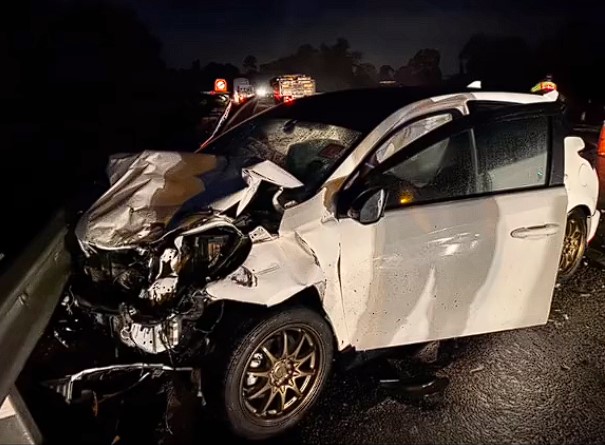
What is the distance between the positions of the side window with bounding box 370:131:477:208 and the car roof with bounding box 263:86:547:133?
0.34m

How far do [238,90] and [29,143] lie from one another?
11452 mm

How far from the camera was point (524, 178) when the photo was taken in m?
3.56

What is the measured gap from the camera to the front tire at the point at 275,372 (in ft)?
9.46

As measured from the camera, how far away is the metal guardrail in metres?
2.76

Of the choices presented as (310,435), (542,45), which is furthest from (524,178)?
(542,45)

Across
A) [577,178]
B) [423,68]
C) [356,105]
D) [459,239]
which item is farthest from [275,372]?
[423,68]

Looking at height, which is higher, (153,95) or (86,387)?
(153,95)

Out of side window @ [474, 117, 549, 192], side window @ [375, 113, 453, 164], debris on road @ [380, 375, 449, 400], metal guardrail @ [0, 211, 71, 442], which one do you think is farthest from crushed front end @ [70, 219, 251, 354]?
side window @ [474, 117, 549, 192]

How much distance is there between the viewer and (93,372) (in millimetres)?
3029

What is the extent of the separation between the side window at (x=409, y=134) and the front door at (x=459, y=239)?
5cm

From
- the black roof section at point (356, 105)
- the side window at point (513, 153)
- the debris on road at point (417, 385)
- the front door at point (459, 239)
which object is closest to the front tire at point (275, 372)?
the front door at point (459, 239)

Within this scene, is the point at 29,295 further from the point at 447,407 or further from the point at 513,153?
the point at 513,153

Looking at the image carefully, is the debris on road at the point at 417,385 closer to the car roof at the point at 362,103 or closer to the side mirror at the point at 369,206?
the side mirror at the point at 369,206

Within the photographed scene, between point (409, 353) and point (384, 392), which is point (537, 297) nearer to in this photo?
point (409, 353)
